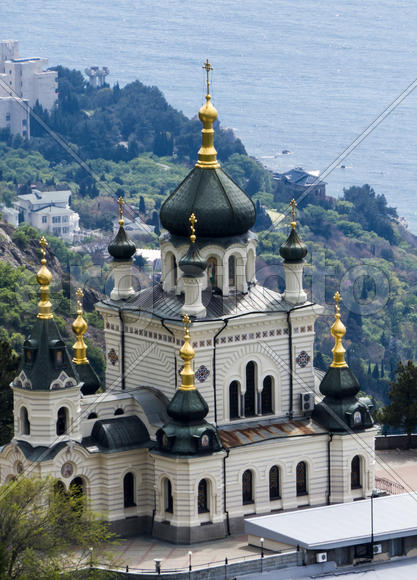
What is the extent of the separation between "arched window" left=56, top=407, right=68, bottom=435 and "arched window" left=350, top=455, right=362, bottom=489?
9678 millimetres

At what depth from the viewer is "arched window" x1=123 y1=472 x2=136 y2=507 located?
65500 millimetres

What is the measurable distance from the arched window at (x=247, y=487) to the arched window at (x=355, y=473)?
3.61 metres

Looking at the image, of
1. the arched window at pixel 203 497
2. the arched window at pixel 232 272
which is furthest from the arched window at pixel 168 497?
the arched window at pixel 232 272

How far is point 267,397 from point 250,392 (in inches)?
28.5

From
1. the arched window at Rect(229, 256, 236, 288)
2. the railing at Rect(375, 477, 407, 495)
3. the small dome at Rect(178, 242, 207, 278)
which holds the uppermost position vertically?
the small dome at Rect(178, 242, 207, 278)

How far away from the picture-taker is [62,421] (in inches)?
2530

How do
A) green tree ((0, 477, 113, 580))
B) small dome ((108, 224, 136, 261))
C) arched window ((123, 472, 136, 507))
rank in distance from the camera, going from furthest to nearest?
small dome ((108, 224, 136, 261))
arched window ((123, 472, 136, 507))
green tree ((0, 477, 113, 580))

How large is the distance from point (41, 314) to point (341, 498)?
11402 millimetres

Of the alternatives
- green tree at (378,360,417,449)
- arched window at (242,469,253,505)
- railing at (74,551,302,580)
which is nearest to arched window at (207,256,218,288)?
arched window at (242,469,253,505)

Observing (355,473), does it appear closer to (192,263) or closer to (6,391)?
(192,263)

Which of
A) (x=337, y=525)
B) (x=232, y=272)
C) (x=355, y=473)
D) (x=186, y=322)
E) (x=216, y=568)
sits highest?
(x=232, y=272)

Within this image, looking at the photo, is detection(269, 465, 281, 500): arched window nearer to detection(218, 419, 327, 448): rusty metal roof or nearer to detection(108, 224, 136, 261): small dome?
detection(218, 419, 327, 448): rusty metal roof

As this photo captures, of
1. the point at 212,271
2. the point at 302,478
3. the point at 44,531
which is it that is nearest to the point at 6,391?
the point at 212,271

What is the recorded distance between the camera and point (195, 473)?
211 feet
